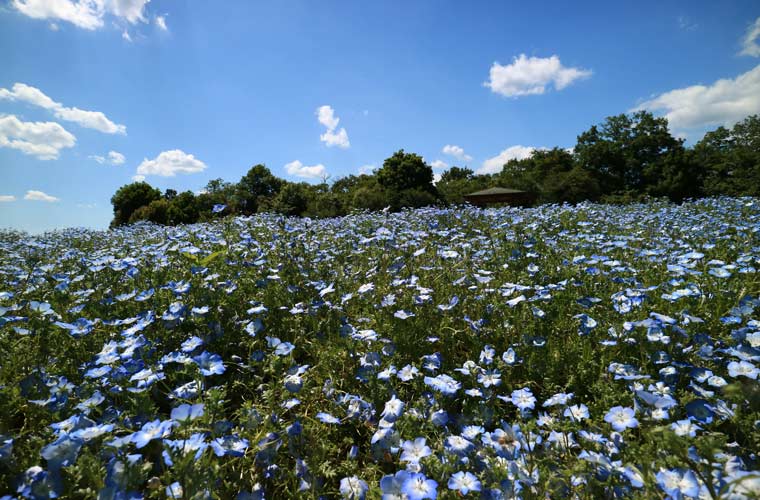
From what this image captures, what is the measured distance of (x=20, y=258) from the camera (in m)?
5.49

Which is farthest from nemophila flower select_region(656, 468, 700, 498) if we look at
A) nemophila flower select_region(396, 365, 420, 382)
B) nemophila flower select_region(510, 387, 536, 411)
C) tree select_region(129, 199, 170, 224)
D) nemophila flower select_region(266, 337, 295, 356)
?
tree select_region(129, 199, 170, 224)

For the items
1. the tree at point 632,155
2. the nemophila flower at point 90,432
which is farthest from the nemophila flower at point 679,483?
the tree at point 632,155

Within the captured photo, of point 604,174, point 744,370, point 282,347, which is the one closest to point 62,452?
point 282,347

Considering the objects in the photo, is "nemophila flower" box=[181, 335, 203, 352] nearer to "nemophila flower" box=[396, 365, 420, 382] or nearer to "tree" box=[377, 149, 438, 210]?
"nemophila flower" box=[396, 365, 420, 382]

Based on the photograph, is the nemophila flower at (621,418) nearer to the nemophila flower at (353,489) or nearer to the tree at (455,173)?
the nemophila flower at (353,489)

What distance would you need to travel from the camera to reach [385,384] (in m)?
2.12

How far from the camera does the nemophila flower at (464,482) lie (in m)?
1.34

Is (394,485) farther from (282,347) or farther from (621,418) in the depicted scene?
(282,347)

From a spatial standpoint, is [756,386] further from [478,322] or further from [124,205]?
[124,205]

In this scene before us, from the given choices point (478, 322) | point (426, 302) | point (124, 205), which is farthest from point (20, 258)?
point (124, 205)

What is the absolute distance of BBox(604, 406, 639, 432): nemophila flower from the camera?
1.47 meters

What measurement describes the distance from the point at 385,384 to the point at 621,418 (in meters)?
1.13

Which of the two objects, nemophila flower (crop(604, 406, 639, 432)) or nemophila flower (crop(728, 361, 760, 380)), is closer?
nemophila flower (crop(604, 406, 639, 432))

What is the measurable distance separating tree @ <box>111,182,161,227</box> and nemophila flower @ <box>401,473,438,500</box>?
35101 mm
